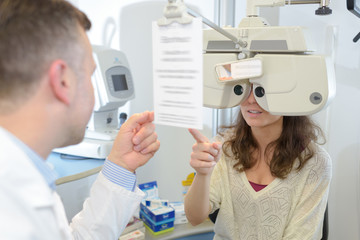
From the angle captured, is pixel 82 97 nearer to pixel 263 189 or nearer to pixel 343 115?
pixel 263 189

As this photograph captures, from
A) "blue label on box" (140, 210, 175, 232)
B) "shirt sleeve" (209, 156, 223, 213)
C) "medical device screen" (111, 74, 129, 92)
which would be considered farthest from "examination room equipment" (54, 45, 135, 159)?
"shirt sleeve" (209, 156, 223, 213)

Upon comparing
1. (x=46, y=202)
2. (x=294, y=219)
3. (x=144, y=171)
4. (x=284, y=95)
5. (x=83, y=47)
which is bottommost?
(x=144, y=171)

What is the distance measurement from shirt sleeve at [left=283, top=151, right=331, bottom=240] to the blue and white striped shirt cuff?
61 centimetres

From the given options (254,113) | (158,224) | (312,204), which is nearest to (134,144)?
(254,113)

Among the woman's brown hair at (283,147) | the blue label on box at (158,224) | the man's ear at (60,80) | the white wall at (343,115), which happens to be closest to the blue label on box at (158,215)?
the blue label on box at (158,224)

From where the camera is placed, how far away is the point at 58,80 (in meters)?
0.62

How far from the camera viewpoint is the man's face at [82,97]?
680 mm

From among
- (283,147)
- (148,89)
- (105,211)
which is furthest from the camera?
(148,89)

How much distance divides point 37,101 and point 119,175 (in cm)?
41

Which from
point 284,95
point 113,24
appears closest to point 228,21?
point 113,24

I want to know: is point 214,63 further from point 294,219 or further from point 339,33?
point 339,33

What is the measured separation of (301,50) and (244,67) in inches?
5.3

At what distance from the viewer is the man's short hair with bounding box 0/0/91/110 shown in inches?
23.6

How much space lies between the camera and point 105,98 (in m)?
1.73
